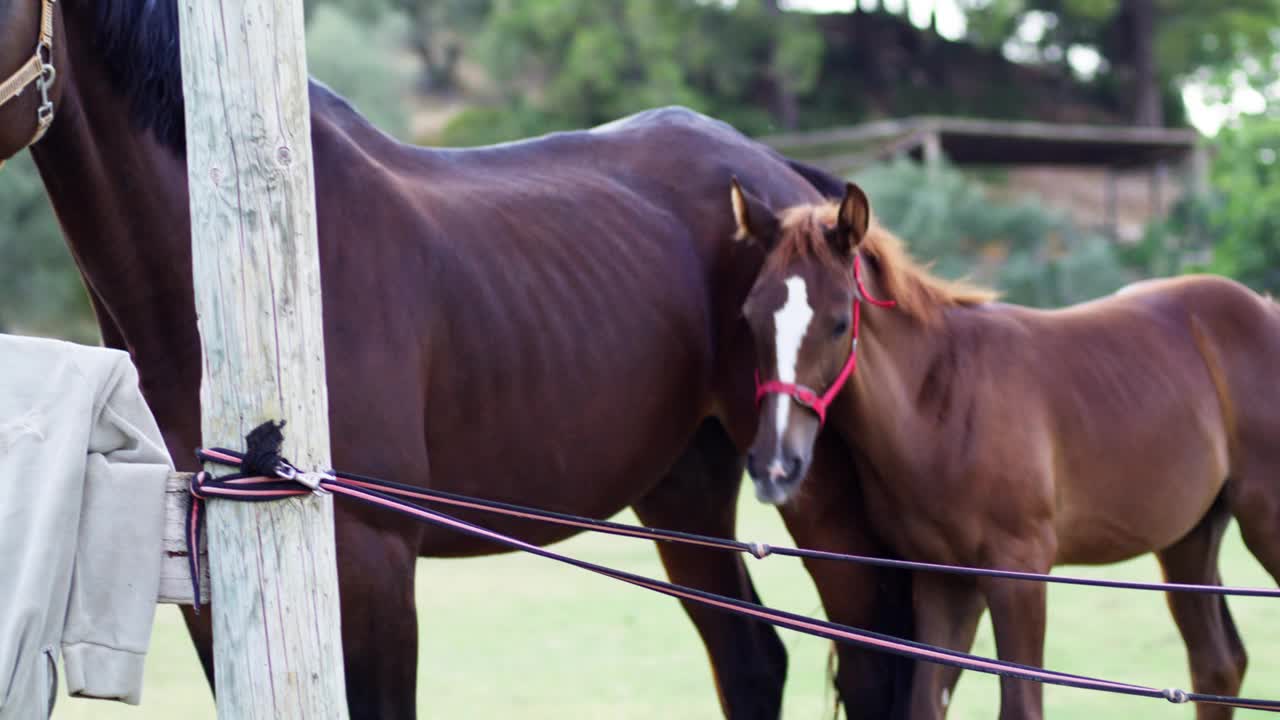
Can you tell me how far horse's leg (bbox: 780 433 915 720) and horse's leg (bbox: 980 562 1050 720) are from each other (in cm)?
40

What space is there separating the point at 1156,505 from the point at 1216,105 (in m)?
15.7

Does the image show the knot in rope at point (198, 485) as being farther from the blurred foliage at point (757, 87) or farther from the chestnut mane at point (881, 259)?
the blurred foliage at point (757, 87)

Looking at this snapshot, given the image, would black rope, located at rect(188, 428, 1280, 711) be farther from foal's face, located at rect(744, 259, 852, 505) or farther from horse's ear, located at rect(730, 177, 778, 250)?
horse's ear, located at rect(730, 177, 778, 250)

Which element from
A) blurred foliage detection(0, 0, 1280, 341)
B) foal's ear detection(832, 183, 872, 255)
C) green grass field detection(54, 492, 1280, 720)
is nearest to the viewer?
foal's ear detection(832, 183, 872, 255)

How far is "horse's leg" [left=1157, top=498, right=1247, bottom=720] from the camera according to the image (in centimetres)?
427

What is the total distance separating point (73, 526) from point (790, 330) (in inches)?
75.6

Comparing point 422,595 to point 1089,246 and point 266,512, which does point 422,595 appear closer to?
point 266,512

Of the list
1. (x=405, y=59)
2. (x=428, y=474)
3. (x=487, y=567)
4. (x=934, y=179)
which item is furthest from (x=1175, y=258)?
(x=405, y=59)

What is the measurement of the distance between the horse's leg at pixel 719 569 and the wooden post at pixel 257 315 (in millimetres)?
2114

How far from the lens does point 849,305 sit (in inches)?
135

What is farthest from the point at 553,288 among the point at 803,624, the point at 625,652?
the point at 625,652

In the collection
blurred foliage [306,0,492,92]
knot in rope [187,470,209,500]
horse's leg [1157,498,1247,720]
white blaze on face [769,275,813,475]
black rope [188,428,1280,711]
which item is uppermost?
blurred foliage [306,0,492,92]

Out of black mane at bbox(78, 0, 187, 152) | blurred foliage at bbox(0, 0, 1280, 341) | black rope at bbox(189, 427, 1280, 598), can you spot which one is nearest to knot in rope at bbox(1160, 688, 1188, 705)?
black rope at bbox(189, 427, 1280, 598)

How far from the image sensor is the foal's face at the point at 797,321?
325 cm
